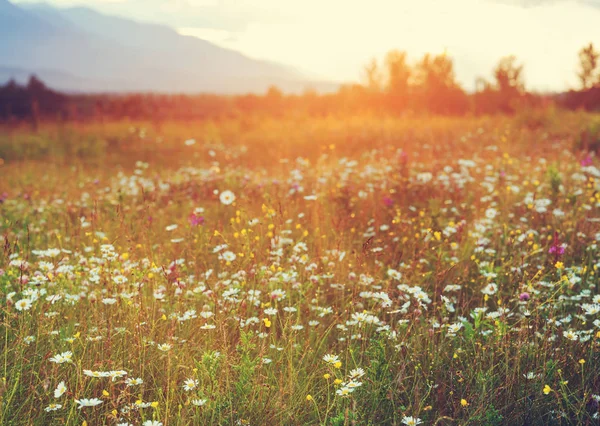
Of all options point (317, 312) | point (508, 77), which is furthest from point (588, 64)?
point (317, 312)

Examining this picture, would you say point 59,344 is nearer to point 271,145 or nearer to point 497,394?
point 497,394

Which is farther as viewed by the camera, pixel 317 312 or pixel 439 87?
pixel 439 87

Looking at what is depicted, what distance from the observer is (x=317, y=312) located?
10.4ft

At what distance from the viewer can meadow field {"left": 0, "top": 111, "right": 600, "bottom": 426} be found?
2316 mm

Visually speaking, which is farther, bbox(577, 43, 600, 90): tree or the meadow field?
bbox(577, 43, 600, 90): tree

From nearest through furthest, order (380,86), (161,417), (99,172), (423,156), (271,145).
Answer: (161,417), (423,156), (99,172), (271,145), (380,86)

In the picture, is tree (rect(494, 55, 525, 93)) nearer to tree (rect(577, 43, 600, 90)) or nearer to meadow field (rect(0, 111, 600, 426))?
tree (rect(577, 43, 600, 90))

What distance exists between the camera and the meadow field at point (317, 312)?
91.2 inches

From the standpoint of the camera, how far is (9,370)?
2.51 meters

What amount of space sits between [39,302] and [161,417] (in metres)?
1.34

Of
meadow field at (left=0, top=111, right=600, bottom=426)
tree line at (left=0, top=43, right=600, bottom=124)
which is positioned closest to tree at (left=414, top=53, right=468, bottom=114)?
tree line at (left=0, top=43, right=600, bottom=124)

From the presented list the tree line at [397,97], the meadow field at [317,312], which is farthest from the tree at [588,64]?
the meadow field at [317,312]

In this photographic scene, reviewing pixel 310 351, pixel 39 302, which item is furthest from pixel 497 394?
pixel 39 302

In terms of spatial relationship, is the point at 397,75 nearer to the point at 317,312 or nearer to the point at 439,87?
the point at 439,87
